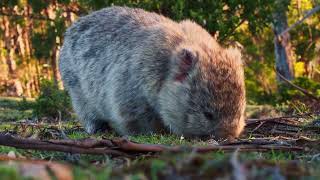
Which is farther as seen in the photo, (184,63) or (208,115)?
(184,63)

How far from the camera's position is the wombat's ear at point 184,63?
5020 millimetres

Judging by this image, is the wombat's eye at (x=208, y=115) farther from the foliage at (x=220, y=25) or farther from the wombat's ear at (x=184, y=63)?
the foliage at (x=220, y=25)

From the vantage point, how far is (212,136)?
470cm

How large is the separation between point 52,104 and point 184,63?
5111 mm

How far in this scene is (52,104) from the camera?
9.74 metres

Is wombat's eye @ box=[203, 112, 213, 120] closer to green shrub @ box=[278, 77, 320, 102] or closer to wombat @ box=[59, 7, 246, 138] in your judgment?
wombat @ box=[59, 7, 246, 138]

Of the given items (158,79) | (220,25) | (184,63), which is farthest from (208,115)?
(220,25)

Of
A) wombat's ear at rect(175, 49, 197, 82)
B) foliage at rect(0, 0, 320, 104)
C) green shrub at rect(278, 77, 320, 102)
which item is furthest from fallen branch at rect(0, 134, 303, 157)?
green shrub at rect(278, 77, 320, 102)

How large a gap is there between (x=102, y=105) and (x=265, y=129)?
1.68 m

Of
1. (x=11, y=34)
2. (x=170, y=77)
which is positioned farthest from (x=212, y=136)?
(x=11, y=34)

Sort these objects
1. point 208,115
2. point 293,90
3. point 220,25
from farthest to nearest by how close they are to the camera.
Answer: point 293,90
point 220,25
point 208,115

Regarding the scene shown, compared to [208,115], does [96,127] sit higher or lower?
lower

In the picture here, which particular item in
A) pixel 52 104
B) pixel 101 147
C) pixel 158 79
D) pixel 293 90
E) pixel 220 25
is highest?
pixel 220 25

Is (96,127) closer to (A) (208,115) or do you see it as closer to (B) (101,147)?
(A) (208,115)
